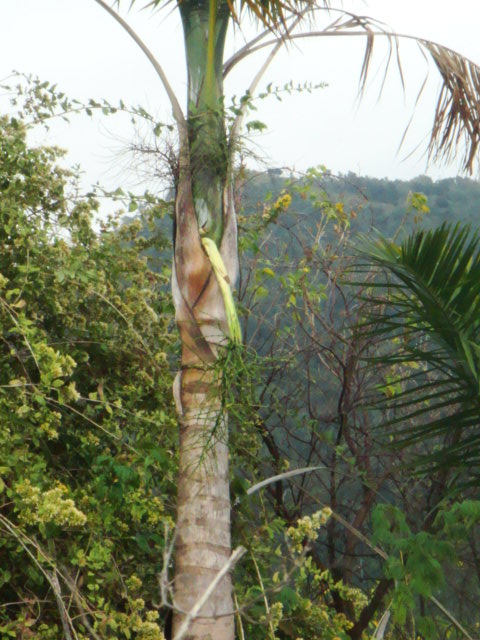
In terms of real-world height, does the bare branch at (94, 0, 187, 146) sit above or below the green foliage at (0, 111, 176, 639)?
above

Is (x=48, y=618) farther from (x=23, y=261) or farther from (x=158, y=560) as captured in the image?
(x=23, y=261)

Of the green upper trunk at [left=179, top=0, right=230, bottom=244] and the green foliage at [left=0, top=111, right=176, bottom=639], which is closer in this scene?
the green upper trunk at [left=179, top=0, right=230, bottom=244]

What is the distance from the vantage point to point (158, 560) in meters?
5.39

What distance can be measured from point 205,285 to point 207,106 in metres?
0.86

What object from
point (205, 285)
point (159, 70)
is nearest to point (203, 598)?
point (205, 285)

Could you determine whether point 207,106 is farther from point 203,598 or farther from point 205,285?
point 203,598

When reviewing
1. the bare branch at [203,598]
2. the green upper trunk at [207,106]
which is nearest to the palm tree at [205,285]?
the green upper trunk at [207,106]

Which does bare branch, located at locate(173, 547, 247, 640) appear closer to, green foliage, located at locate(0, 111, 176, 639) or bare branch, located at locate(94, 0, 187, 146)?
green foliage, located at locate(0, 111, 176, 639)

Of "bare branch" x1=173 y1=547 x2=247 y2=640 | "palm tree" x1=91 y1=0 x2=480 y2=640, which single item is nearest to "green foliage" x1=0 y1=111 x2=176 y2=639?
"palm tree" x1=91 y1=0 x2=480 y2=640

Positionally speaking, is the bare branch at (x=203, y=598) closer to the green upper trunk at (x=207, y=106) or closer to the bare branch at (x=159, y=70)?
the green upper trunk at (x=207, y=106)

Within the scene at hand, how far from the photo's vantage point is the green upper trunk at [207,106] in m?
4.38

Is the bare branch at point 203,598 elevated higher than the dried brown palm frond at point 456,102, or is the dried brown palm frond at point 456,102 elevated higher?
the dried brown palm frond at point 456,102

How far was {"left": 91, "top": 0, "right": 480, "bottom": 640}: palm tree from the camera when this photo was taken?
4070mm

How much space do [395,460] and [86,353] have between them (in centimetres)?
388
